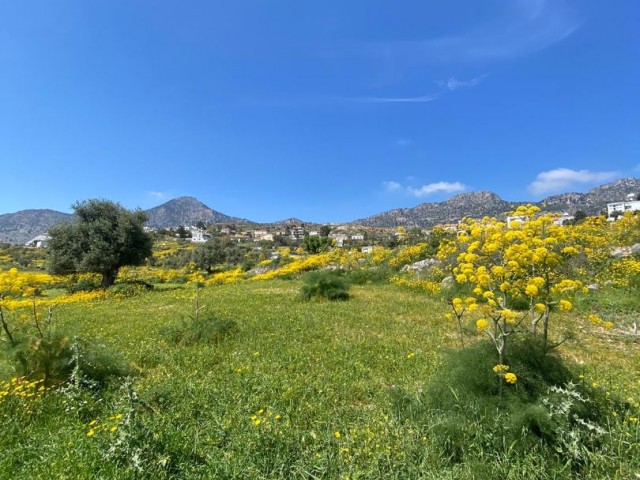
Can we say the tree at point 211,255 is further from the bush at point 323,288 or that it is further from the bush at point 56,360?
the bush at point 56,360

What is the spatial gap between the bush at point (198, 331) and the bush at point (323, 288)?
606 centimetres

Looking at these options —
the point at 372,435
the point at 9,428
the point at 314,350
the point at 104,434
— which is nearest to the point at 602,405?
the point at 372,435

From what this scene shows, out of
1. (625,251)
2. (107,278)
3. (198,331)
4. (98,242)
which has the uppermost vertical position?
(98,242)

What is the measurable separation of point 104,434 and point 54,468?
49cm

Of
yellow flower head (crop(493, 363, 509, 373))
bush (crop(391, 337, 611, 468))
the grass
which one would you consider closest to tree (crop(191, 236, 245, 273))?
the grass

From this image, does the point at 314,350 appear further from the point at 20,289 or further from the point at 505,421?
the point at 20,289

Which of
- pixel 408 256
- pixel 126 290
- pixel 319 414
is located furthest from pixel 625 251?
pixel 126 290

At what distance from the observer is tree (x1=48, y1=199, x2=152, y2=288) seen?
23.0 metres

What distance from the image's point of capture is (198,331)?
8.38 metres

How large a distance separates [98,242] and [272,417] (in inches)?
926

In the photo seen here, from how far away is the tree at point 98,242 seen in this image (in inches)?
904

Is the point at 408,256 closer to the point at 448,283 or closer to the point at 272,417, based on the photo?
the point at 448,283

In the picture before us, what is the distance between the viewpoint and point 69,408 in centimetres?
437

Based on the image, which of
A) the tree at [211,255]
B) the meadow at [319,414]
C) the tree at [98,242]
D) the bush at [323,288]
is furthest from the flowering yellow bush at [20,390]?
the tree at [211,255]
